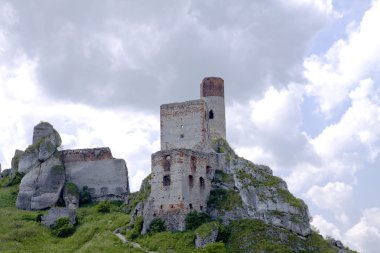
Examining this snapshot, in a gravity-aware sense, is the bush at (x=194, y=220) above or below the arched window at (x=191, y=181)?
below

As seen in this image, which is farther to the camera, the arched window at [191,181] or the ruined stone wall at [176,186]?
the arched window at [191,181]

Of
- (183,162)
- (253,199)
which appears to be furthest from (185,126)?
(253,199)

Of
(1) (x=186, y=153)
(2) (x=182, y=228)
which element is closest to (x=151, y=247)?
(2) (x=182, y=228)

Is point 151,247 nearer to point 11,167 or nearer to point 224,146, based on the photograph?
point 224,146

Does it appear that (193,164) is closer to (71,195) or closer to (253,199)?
(253,199)

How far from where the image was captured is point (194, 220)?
7194 centimetres

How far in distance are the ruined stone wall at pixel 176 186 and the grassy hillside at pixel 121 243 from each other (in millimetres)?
2392

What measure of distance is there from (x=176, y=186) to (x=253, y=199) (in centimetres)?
878

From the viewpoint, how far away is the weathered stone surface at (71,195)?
280ft

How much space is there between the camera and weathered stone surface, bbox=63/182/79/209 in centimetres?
8538

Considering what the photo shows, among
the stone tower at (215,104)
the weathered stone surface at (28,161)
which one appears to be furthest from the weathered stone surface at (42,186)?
the stone tower at (215,104)

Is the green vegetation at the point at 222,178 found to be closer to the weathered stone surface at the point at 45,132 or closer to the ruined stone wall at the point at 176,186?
the ruined stone wall at the point at 176,186

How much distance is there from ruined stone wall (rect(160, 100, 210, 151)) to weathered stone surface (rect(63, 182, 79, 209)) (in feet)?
43.7

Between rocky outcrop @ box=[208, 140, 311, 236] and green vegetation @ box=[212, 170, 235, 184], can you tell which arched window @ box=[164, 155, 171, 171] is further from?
green vegetation @ box=[212, 170, 235, 184]
